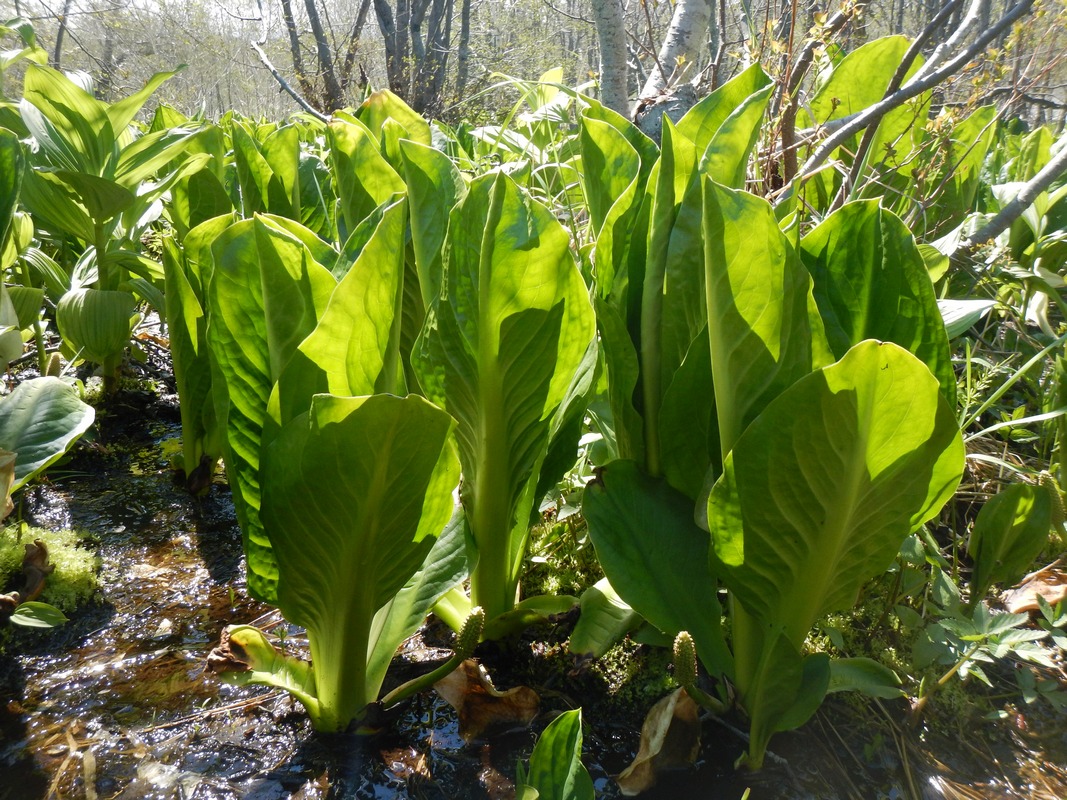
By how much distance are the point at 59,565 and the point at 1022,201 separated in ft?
5.79

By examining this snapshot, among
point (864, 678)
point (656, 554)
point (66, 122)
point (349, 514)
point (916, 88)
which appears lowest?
point (864, 678)

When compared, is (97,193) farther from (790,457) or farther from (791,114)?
(790,457)

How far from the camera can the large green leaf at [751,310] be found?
726 millimetres

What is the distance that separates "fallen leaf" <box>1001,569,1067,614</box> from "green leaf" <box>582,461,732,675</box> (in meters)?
0.51

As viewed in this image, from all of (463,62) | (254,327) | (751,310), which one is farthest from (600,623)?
(463,62)

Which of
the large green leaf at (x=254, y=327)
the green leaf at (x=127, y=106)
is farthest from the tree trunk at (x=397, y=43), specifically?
the large green leaf at (x=254, y=327)

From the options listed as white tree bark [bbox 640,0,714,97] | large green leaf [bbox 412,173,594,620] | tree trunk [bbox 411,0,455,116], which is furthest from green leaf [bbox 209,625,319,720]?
tree trunk [bbox 411,0,455,116]

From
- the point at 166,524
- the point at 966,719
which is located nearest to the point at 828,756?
the point at 966,719

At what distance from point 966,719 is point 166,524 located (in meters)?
1.32

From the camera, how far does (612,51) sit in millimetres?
2115

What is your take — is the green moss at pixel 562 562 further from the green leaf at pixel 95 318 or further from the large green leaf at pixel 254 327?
the green leaf at pixel 95 318

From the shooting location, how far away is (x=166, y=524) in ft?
4.60

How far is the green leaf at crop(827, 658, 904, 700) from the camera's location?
85 centimetres

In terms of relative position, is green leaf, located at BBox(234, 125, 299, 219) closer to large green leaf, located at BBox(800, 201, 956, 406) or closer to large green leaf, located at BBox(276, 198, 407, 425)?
large green leaf, located at BBox(276, 198, 407, 425)
